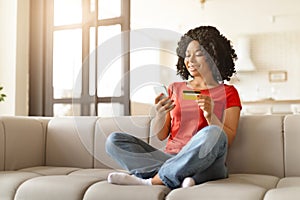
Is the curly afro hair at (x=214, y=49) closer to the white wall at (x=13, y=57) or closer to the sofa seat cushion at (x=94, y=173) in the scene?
the sofa seat cushion at (x=94, y=173)

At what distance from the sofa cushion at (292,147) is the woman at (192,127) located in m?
0.28

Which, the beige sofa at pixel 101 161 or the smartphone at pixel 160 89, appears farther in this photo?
the smartphone at pixel 160 89

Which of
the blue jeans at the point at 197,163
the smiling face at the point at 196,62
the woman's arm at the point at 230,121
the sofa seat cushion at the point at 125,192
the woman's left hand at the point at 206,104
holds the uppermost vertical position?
the smiling face at the point at 196,62

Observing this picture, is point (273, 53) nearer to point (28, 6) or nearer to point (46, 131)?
point (28, 6)

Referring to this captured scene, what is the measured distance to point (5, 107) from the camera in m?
3.71

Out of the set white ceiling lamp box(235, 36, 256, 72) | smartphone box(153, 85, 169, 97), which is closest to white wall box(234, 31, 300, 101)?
white ceiling lamp box(235, 36, 256, 72)

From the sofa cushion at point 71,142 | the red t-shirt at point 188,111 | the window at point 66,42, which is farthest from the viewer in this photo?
the window at point 66,42

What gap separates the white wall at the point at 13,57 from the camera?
3.70 metres

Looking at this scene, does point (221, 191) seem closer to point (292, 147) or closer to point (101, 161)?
point (292, 147)

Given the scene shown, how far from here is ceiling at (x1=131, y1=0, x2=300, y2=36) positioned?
19.4ft

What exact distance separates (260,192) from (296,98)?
6.24 metres

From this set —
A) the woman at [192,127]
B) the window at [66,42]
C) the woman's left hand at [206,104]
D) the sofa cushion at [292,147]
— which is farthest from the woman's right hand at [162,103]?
the window at [66,42]

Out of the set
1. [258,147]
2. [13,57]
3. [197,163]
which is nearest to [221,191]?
[197,163]

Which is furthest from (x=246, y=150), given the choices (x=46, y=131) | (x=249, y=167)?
(x=46, y=131)
